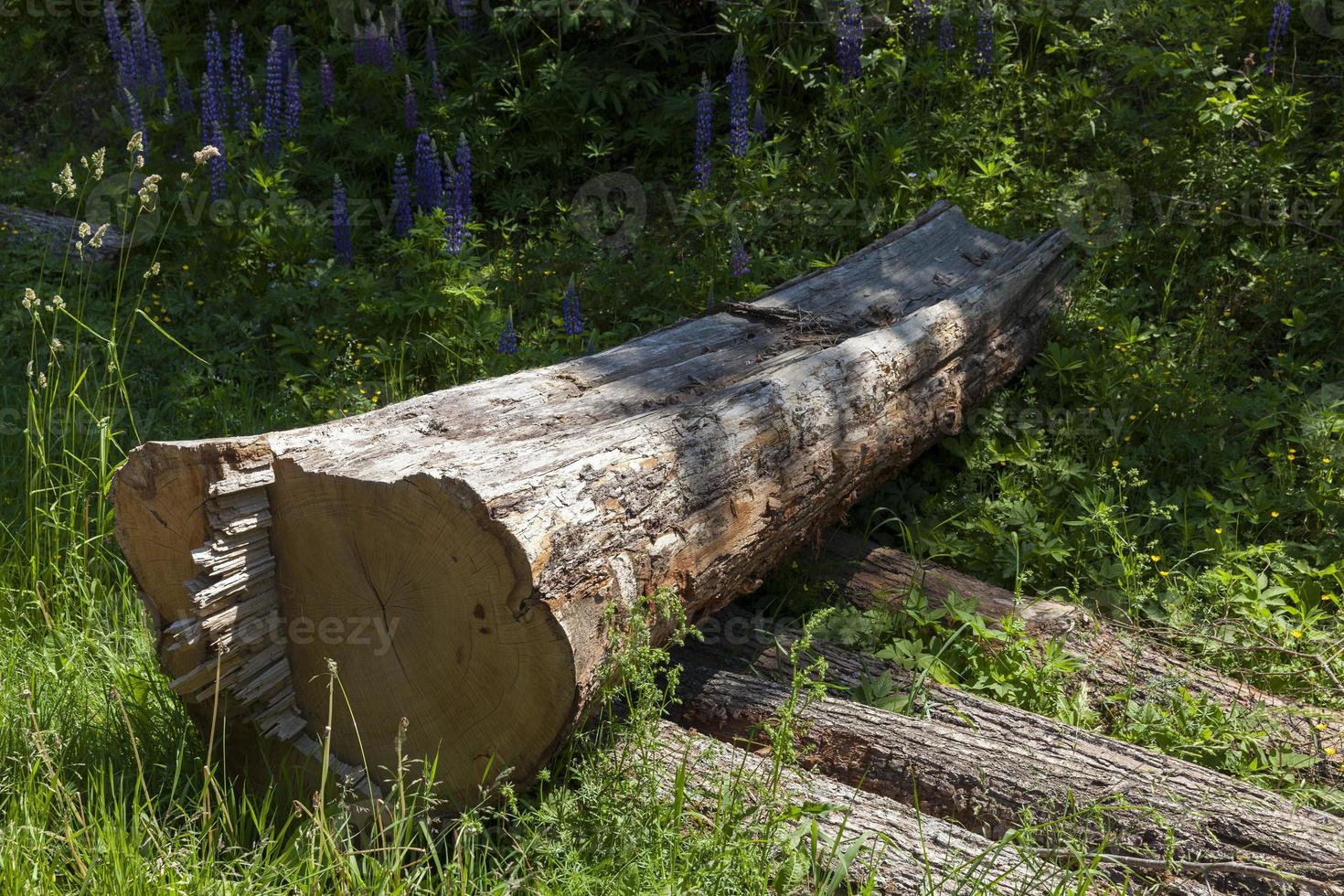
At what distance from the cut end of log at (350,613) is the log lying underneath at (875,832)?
0.40m

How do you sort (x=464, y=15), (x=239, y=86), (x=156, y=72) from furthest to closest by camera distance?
(x=464, y=15), (x=156, y=72), (x=239, y=86)

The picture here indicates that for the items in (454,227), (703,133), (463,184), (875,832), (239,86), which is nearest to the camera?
(875,832)

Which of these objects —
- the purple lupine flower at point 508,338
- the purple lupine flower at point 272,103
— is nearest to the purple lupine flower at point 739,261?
the purple lupine flower at point 508,338

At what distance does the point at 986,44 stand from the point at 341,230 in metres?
3.35

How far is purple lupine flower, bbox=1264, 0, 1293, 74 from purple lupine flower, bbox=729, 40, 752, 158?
2.54 m

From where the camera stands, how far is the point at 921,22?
590 cm

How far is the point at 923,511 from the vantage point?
418cm

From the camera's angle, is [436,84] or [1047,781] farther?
[436,84]

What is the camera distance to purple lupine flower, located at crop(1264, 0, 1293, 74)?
17.8ft

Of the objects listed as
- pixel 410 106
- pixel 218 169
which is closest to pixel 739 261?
pixel 410 106

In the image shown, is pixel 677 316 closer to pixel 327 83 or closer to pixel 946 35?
pixel 946 35

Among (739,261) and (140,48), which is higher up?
(140,48)

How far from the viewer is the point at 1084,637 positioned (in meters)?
3.47

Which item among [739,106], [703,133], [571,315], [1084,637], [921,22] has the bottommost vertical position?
[1084,637]
